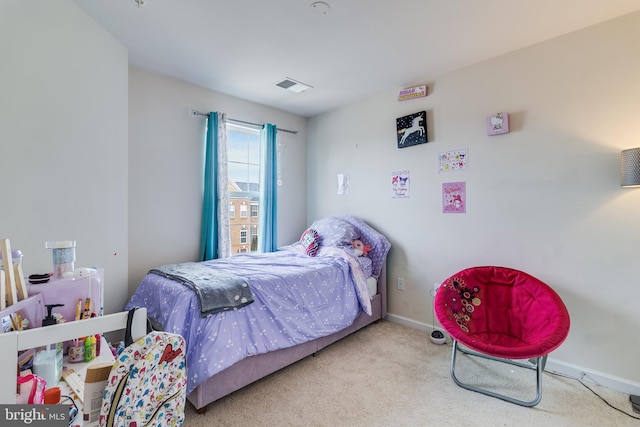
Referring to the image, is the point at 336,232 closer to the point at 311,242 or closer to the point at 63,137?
the point at 311,242

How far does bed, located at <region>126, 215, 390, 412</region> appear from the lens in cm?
174

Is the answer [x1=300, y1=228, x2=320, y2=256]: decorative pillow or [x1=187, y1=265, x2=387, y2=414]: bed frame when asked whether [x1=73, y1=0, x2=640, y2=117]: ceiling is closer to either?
[x1=300, y1=228, x2=320, y2=256]: decorative pillow

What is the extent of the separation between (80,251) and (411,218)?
2741 mm

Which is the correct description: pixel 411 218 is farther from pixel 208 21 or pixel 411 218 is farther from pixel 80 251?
pixel 80 251

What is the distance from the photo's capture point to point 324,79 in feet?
9.43

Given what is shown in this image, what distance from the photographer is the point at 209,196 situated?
303 cm

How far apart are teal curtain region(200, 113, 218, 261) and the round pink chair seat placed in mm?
2182

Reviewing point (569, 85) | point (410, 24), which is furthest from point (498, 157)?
point (410, 24)

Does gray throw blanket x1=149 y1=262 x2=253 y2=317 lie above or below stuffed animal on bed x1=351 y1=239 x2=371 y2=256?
below

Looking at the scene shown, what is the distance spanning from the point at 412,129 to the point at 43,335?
2967 millimetres

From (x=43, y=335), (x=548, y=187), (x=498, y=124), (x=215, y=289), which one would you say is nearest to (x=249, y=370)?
(x=215, y=289)

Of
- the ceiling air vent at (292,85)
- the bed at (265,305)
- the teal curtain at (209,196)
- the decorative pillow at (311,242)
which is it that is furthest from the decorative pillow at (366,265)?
the ceiling air vent at (292,85)

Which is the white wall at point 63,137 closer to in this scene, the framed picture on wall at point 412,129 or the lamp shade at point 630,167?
the framed picture on wall at point 412,129

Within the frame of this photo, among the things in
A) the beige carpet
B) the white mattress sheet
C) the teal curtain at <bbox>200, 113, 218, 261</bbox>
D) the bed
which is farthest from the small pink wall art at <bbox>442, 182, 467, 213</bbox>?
the teal curtain at <bbox>200, 113, 218, 261</bbox>
